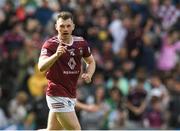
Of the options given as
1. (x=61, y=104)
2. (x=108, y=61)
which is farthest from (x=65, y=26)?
(x=108, y=61)

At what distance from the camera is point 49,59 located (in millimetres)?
9438

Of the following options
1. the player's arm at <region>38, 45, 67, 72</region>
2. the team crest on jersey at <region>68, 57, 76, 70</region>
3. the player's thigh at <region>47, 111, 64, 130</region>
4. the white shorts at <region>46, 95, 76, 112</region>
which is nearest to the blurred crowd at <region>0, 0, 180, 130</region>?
the player's thigh at <region>47, 111, 64, 130</region>

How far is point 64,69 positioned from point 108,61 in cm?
746

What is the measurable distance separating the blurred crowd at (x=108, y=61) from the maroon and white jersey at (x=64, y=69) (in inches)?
167

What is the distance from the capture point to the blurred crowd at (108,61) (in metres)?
15.7

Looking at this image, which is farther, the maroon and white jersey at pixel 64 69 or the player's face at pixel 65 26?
the maroon and white jersey at pixel 64 69

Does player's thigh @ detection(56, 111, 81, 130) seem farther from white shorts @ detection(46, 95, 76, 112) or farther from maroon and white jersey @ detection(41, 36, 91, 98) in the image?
maroon and white jersey @ detection(41, 36, 91, 98)

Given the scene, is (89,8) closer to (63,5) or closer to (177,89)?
(63,5)

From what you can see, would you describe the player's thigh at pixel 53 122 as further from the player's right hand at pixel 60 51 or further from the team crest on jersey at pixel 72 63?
the player's right hand at pixel 60 51

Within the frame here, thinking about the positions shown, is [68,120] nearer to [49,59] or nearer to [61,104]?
[61,104]

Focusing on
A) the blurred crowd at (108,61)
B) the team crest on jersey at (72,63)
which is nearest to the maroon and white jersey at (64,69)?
the team crest on jersey at (72,63)

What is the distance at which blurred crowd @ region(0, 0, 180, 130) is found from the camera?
15.7m

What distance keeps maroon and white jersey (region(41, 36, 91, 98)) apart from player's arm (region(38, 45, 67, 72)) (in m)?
0.15

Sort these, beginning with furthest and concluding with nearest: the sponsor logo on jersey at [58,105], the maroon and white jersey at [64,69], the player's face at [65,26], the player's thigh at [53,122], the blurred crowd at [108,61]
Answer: the blurred crowd at [108,61] → the player's thigh at [53,122] → the sponsor logo on jersey at [58,105] → the maroon and white jersey at [64,69] → the player's face at [65,26]
